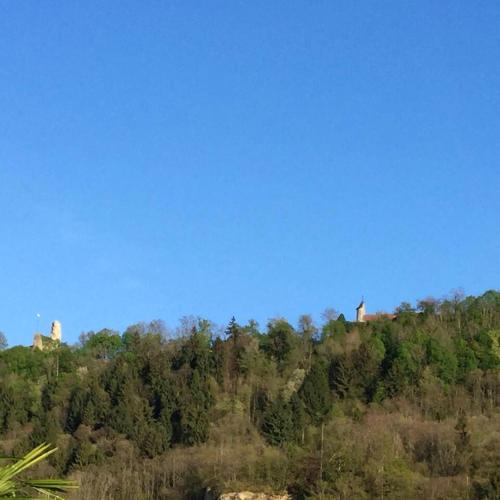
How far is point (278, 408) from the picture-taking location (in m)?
67.0

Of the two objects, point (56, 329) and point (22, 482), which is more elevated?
point (56, 329)

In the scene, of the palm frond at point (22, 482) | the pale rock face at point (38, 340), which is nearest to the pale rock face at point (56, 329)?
the pale rock face at point (38, 340)

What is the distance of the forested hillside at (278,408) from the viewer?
56125 millimetres

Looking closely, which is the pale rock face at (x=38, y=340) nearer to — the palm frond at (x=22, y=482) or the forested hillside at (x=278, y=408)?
the forested hillside at (x=278, y=408)

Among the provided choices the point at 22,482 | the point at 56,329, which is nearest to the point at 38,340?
the point at 56,329

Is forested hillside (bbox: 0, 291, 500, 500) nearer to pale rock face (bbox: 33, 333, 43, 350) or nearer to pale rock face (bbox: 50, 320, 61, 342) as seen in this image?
pale rock face (bbox: 33, 333, 43, 350)

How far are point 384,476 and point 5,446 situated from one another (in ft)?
97.6

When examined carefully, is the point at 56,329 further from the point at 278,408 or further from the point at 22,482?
the point at 22,482

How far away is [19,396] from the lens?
77250 millimetres

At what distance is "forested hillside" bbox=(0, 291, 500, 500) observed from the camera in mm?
56125

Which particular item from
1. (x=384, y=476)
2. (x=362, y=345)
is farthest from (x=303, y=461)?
(x=362, y=345)

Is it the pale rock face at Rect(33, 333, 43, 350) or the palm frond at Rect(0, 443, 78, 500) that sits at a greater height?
the pale rock face at Rect(33, 333, 43, 350)

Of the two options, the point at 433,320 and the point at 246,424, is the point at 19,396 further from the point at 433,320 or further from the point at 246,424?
the point at 433,320

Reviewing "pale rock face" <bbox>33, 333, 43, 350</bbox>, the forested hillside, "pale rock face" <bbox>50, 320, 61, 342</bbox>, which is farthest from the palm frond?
"pale rock face" <bbox>50, 320, 61, 342</bbox>
